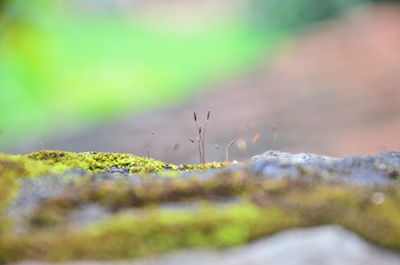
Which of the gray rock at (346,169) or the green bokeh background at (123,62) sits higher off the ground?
the green bokeh background at (123,62)

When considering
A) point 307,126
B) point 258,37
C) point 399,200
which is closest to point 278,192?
point 399,200

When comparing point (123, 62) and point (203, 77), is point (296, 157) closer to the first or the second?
point (203, 77)

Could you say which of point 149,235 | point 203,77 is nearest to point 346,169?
point 149,235

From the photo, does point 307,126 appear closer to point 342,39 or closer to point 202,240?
point 342,39

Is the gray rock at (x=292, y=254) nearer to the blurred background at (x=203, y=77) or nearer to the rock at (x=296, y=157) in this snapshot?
the rock at (x=296, y=157)

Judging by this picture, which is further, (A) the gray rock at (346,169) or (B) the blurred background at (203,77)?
(B) the blurred background at (203,77)

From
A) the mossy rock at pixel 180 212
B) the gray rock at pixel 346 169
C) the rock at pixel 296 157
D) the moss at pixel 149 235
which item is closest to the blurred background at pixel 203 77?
the rock at pixel 296 157

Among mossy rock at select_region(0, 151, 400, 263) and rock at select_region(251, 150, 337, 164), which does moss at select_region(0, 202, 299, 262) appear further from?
rock at select_region(251, 150, 337, 164)
